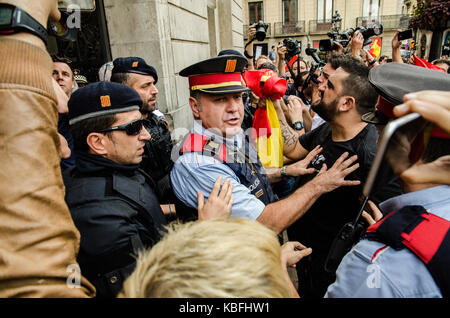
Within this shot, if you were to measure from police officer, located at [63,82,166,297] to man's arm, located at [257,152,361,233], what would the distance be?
2.49 ft

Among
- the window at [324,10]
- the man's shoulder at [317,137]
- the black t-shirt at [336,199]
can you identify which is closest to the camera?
the black t-shirt at [336,199]

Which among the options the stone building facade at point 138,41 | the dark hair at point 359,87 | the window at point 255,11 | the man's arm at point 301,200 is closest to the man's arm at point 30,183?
the man's arm at point 301,200

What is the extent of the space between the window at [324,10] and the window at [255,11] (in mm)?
6298

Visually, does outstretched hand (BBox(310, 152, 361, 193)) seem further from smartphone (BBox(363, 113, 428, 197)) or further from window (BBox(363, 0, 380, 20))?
window (BBox(363, 0, 380, 20))

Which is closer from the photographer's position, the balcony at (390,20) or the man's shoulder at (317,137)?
the man's shoulder at (317,137)

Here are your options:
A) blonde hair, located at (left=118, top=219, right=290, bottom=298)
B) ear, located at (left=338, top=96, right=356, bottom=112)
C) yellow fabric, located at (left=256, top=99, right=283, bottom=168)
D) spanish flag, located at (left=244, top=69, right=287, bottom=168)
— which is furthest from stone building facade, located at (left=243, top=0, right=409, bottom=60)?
blonde hair, located at (left=118, top=219, right=290, bottom=298)

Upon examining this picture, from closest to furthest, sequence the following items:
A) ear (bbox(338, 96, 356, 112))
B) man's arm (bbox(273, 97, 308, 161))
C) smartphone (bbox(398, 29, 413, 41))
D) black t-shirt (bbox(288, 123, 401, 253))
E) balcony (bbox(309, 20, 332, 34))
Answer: black t-shirt (bbox(288, 123, 401, 253)) < ear (bbox(338, 96, 356, 112)) < man's arm (bbox(273, 97, 308, 161)) < smartphone (bbox(398, 29, 413, 41)) < balcony (bbox(309, 20, 332, 34))

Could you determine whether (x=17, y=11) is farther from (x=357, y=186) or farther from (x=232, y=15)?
(x=232, y=15)

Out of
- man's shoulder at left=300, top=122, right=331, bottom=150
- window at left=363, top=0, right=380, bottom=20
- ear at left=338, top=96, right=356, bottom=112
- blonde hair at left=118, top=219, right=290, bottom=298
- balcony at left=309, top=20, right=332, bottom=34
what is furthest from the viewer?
balcony at left=309, top=20, right=332, bottom=34

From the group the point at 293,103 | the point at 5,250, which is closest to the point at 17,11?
→ the point at 5,250

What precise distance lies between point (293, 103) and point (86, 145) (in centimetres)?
278

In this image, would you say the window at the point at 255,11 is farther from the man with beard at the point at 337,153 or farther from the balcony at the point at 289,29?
the man with beard at the point at 337,153

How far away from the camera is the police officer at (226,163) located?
1755 millimetres

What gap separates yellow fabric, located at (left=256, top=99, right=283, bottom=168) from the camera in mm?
2816
